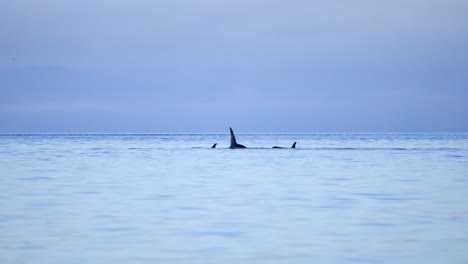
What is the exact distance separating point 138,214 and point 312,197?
5489 millimetres

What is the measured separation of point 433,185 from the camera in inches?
880

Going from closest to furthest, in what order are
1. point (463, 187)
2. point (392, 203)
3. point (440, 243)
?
Result: point (440, 243) < point (392, 203) < point (463, 187)

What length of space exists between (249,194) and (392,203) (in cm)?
431

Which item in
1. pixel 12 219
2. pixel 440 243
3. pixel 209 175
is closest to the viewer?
pixel 440 243

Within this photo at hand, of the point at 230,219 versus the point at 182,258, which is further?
the point at 230,219

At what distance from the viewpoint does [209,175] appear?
91.5ft

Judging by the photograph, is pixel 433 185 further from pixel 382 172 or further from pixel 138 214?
pixel 138 214

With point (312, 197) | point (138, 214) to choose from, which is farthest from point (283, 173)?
point (138, 214)

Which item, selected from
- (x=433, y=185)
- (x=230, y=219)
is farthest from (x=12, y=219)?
(x=433, y=185)

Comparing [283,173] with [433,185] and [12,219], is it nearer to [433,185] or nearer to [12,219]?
[433,185]

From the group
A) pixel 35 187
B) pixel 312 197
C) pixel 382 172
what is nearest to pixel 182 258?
pixel 312 197

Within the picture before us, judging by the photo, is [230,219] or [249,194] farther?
[249,194]

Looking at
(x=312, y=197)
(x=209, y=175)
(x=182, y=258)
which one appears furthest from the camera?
(x=209, y=175)

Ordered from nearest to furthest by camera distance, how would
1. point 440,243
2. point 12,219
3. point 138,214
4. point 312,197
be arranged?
point 440,243 < point 12,219 < point 138,214 < point 312,197
